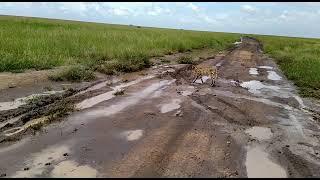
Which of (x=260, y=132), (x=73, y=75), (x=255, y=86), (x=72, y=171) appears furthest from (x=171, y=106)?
(x=255, y=86)

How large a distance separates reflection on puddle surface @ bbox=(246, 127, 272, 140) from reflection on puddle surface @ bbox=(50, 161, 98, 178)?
3.25 m

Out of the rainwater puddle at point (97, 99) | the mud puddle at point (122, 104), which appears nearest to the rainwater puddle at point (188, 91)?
the mud puddle at point (122, 104)

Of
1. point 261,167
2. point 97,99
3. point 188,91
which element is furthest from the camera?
point 188,91

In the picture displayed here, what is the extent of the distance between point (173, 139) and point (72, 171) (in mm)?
1965

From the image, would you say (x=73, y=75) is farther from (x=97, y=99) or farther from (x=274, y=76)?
(x=274, y=76)

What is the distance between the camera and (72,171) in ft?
16.9

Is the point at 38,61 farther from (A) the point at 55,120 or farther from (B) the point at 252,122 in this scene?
(B) the point at 252,122

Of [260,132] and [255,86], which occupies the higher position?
[260,132]

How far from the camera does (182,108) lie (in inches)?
354

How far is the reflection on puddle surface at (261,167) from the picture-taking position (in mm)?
5355

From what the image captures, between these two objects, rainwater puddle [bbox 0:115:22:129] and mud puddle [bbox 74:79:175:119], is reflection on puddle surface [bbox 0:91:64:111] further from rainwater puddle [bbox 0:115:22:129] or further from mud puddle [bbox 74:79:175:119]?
mud puddle [bbox 74:79:175:119]

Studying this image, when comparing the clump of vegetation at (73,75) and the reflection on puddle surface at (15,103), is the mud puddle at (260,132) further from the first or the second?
the clump of vegetation at (73,75)

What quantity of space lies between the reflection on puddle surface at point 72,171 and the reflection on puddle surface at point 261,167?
2044 mm

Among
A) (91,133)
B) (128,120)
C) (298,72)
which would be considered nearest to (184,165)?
(91,133)
